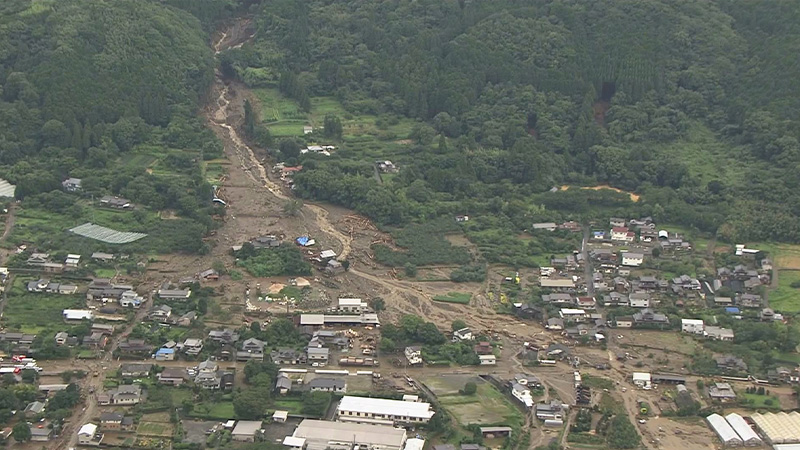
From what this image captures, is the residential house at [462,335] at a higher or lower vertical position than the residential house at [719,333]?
lower

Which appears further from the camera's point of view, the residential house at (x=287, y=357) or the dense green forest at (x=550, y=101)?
the dense green forest at (x=550, y=101)

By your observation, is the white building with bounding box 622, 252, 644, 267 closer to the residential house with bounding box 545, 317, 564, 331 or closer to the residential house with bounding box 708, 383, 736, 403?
the residential house with bounding box 545, 317, 564, 331

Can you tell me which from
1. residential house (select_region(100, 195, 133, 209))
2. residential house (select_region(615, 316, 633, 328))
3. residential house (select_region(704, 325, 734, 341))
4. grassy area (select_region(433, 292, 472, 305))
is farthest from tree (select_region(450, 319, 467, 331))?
residential house (select_region(100, 195, 133, 209))

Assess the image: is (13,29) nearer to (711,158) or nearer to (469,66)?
(469,66)

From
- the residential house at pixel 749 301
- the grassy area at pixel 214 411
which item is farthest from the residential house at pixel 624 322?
the grassy area at pixel 214 411

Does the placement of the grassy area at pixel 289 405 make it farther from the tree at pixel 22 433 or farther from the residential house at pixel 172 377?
the tree at pixel 22 433

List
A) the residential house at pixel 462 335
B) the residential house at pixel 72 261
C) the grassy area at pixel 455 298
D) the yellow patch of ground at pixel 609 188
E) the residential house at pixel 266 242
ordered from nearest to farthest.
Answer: the residential house at pixel 462 335 → the grassy area at pixel 455 298 → the residential house at pixel 72 261 → the residential house at pixel 266 242 → the yellow patch of ground at pixel 609 188

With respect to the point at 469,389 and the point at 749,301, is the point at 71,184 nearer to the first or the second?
the point at 469,389
